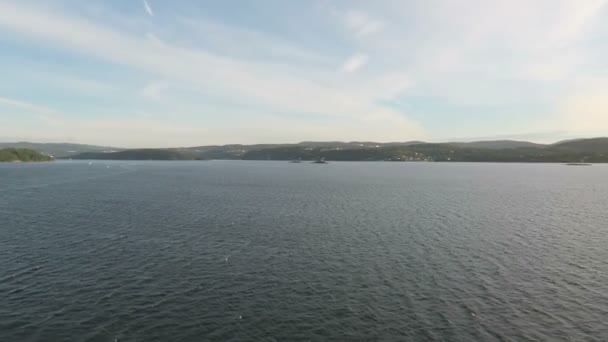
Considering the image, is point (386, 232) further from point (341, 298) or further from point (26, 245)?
point (26, 245)

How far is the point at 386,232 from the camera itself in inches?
2785

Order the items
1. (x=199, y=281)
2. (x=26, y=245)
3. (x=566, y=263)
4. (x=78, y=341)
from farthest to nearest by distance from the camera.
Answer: (x=26, y=245), (x=566, y=263), (x=199, y=281), (x=78, y=341)

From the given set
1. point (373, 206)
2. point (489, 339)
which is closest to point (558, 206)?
point (373, 206)

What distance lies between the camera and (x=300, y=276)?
47000mm

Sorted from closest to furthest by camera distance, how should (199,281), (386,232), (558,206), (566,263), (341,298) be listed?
(341,298) → (199,281) → (566,263) → (386,232) → (558,206)

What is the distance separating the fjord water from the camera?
33938mm

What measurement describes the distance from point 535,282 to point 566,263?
10.7 m

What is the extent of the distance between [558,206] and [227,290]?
101m

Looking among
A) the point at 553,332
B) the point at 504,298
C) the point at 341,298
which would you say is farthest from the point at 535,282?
the point at 341,298

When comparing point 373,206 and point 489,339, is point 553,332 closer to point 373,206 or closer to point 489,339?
point 489,339

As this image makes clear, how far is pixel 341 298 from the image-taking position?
132 feet

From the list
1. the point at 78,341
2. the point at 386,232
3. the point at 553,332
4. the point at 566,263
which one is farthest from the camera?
the point at 386,232

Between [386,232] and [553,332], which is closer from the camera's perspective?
[553,332]

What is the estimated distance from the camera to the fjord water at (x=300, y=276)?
111 feet
